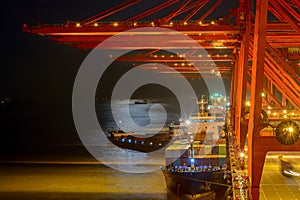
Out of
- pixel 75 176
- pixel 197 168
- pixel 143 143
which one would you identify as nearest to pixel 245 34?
pixel 197 168

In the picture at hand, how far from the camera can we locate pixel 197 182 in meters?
17.6

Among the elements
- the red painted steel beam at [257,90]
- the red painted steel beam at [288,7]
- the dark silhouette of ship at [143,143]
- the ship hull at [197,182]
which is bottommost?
the dark silhouette of ship at [143,143]

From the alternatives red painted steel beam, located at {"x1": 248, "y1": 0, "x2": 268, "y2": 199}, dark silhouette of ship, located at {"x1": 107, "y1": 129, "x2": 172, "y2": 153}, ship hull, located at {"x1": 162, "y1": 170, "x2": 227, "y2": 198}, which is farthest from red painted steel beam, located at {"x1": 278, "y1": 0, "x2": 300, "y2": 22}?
dark silhouette of ship, located at {"x1": 107, "y1": 129, "x2": 172, "y2": 153}

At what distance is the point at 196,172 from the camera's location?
1761 cm

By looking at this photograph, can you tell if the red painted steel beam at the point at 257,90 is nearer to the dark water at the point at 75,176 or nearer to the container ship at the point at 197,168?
the container ship at the point at 197,168

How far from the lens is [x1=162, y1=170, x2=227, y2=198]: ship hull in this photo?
17500 mm

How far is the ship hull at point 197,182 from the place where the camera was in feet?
57.4

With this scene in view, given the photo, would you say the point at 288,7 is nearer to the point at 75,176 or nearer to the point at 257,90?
the point at 257,90

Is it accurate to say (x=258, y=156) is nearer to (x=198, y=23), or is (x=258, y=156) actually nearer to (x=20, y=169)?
(x=198, y=23)

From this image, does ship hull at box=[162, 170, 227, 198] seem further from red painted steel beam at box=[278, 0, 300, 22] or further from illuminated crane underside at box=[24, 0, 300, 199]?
red painted steel beam at box=[278, 0, 300, 22]

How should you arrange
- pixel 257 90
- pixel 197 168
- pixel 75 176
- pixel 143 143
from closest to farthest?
1. pixel 257 90
2. pixel 197 168
3. pixel 75 176
4. pixel 143 143

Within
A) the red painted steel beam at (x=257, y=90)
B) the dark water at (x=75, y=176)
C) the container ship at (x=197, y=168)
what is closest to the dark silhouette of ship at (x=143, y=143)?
the dark water at (x=75, y=176)

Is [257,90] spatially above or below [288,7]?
below

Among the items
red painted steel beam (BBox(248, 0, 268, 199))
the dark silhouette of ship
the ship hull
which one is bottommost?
the dark silhouette of ship
